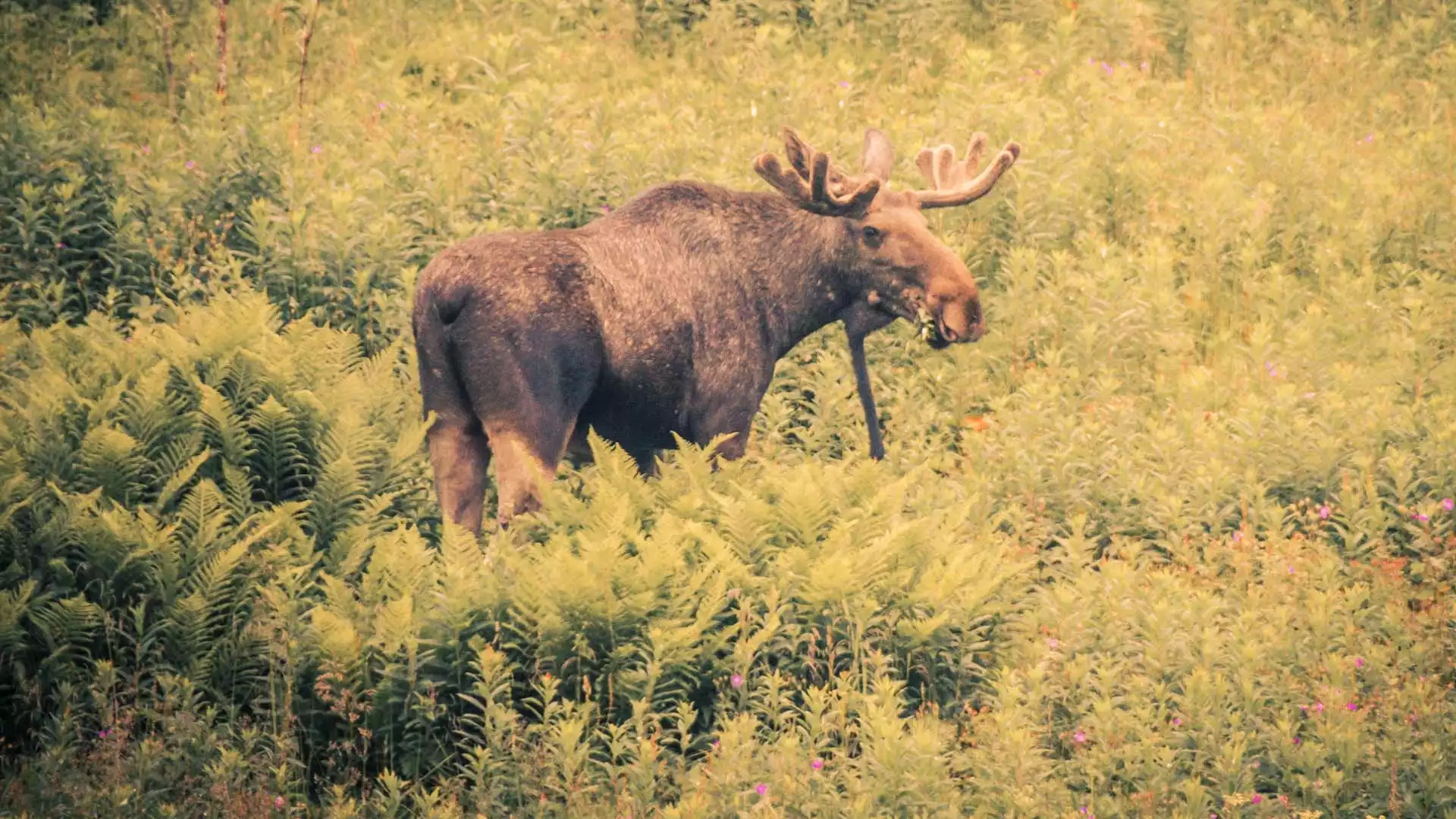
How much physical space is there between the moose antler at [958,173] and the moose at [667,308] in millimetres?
14

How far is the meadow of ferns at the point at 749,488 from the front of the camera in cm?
647

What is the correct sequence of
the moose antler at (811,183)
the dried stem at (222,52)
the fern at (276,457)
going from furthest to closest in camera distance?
1. the dried stem at (222,52)
2. the moose antler at (811,183)
3. the fern at (276,457)

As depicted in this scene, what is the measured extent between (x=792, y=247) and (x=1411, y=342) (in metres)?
4.12

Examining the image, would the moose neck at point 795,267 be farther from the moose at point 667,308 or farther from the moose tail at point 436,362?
the moose tail at point 436,362

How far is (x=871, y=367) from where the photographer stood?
35.7 feet

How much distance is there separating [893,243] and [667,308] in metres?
1.36

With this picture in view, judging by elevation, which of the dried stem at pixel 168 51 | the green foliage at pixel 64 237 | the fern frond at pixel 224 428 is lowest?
the dried stem at pixel 168 51

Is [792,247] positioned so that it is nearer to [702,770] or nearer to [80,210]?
[702,770]

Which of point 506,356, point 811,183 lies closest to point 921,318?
point 811,183

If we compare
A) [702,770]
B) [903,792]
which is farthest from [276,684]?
[903,792]

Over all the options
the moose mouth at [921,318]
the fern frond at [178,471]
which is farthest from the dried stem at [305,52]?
the moose mouth at [921,318]

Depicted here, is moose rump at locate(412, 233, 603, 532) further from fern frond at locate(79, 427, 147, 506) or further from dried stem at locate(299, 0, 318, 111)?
dried stem at locate(299, 0, 318, 111)

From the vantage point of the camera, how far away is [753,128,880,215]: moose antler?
8633 millimetres

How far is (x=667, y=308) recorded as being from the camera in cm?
827
